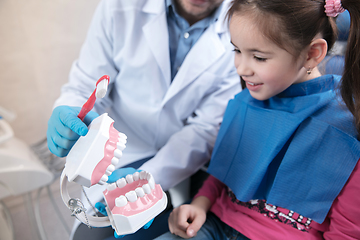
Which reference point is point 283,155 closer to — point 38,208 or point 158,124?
point 158,124

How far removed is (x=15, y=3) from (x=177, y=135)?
3.09 ft

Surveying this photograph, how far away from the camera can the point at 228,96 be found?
3.34 ft

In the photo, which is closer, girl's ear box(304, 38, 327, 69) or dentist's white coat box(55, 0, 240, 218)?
girl's ear box(304, 38, 327, 69)

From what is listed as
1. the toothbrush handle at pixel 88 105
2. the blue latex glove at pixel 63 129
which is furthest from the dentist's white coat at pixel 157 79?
the toothbrush handle at pixel 88 105

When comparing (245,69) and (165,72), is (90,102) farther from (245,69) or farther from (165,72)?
(165,72)

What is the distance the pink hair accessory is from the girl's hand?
1.88 ft

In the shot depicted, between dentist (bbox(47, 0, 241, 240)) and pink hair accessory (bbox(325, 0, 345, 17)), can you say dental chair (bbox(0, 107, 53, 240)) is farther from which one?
pink hair accessory (bbox(325, 0, 345, 17))

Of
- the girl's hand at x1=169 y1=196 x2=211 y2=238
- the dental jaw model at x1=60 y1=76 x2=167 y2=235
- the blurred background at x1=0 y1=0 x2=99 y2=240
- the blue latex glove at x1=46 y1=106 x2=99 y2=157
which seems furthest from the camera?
the blurred background at x1=0 y1=0 x2=99 y2=240

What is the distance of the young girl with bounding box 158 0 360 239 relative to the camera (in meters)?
0.57

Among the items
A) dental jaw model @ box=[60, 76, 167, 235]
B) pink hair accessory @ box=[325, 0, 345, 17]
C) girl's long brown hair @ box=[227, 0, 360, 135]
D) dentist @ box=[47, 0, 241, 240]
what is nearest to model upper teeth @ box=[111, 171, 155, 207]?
dental jaw model @ box=[60, 76, 167, 235]

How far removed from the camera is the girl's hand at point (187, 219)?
0.67 meters

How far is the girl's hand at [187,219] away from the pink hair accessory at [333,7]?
57 centimetres

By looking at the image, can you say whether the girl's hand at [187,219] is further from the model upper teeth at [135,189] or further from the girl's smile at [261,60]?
the girl's smile at [261,60]

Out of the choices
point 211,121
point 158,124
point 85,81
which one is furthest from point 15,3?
point 211,121
